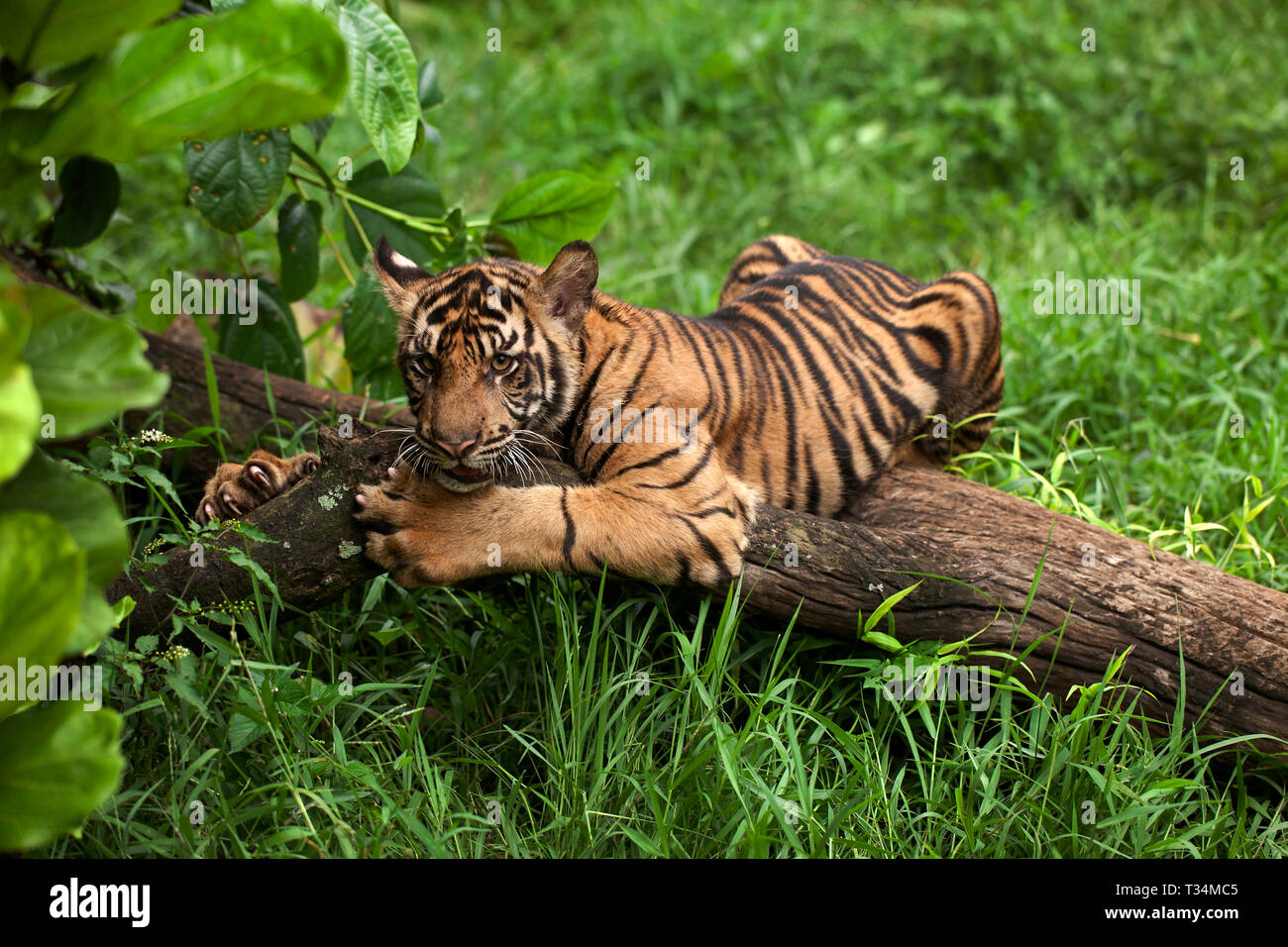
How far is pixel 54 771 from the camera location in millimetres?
1885

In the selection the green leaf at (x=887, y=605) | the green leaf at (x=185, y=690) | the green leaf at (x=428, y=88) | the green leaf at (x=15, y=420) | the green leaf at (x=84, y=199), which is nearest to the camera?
the green leaf at (x=15, y=420)

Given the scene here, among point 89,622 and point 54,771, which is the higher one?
point 89,622

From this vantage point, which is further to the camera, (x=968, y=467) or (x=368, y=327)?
(x=968, y=467)

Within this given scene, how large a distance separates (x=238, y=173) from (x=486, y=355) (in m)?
1.12

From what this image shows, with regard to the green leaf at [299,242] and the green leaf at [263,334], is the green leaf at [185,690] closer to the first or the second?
the green leaf at [263,334]

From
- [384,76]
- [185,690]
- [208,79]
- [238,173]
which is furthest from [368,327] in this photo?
[208,79]

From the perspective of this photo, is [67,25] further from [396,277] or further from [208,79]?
[396,277]

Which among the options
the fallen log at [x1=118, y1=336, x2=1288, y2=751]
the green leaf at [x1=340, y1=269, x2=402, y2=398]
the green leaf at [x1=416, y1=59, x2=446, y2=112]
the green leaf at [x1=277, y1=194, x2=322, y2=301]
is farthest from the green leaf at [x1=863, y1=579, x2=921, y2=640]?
the green leaf at [x1=416, y1=59, x2=446, y2=112]

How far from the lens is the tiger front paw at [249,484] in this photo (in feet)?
10.8

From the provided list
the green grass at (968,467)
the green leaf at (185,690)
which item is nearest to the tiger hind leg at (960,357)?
the green grass at (968,467)

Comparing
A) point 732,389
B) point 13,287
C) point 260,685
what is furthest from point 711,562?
point 13,287

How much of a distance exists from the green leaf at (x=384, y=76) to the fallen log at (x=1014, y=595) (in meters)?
0.89

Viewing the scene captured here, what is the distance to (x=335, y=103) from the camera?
190 cm

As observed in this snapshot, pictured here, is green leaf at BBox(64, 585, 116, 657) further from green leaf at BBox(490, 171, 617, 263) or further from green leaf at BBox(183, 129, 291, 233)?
green leaf at BBox(490, 171, 617, 263)
